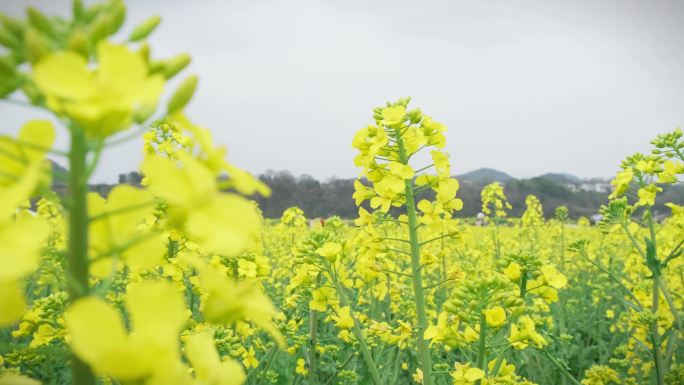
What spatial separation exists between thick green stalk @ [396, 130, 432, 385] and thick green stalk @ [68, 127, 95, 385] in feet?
6.41

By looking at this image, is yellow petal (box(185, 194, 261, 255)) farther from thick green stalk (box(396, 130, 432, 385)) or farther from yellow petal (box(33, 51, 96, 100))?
thick green stalk (box(396, 130, 432, 385))

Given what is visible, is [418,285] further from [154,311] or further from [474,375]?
[154,311]

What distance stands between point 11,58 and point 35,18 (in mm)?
96

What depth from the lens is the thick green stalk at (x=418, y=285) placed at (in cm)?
255

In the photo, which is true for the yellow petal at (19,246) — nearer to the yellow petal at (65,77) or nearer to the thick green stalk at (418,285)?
the yellow petal at (65,77)

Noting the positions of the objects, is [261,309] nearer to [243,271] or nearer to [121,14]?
[121,14]

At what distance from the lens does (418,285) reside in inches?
105

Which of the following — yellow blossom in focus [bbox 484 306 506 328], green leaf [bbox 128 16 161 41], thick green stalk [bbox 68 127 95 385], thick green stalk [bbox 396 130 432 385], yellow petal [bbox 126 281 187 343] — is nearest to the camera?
yellow petal [bbox 126 281 187 343]

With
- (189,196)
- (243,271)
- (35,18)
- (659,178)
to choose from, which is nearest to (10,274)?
→ (189,196)

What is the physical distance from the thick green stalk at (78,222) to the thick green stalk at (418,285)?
1.95 m

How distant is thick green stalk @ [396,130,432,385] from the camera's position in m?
2.55

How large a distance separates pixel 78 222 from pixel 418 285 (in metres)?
2.07

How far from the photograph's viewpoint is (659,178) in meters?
4.10

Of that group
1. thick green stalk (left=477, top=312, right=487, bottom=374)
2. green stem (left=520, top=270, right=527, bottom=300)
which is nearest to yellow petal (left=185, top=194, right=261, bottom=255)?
thick green stalk (left=477, top=312, right=487, bottom=374)
